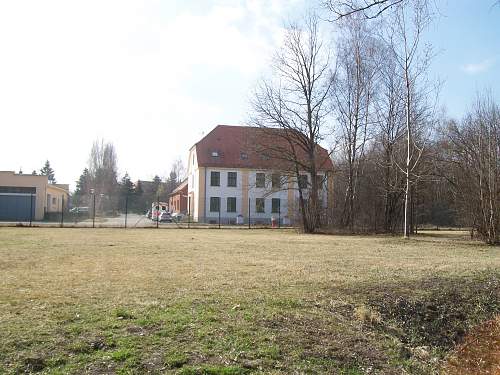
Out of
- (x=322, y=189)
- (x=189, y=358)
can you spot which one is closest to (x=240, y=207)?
(x=322, y=189)

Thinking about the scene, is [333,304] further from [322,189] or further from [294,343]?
[322,189]

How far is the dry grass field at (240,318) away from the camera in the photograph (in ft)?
16.6

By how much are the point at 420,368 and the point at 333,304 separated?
6.67 ft

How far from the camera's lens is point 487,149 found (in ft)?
76.1

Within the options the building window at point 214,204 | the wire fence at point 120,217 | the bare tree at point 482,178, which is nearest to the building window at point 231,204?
the wire fence at point 120,217

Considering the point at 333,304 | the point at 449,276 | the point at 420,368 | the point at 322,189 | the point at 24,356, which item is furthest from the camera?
the point at 322,189

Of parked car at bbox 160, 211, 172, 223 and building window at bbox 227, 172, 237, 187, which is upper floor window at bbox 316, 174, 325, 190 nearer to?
building window at bbox 227, 172, 237, 187

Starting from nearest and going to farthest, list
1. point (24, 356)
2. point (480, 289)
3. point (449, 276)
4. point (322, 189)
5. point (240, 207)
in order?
point (24, 356) → point (480, 289) → point (449, 276) → point (322, 189) → point (240, 207)

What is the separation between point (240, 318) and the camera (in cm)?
646

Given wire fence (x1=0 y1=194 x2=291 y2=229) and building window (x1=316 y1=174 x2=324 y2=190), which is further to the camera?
wire fence (x1=0 y1=194 x2=291 y2=229)

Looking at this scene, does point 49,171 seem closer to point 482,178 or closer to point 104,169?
point 104,169

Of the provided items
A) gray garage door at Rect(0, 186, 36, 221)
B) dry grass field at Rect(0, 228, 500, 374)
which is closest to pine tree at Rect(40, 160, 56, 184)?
gray garage door at Rect(0, 186, 36, 221)

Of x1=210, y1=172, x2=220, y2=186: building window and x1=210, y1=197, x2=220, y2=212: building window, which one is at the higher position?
x1=210, y1=172, x2=220, y2=186: building window

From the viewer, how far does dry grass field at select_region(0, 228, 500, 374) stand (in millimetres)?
5047
